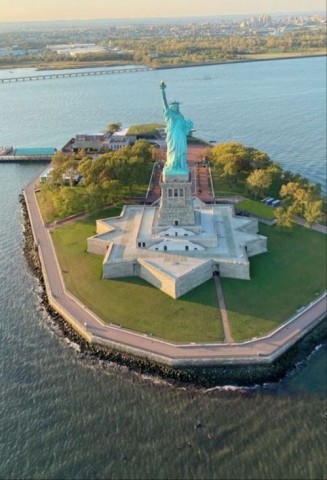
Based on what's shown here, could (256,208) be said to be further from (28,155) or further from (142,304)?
(28,155)

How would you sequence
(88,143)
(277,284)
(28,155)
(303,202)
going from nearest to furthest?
(277,284) → (303,202) → (28,155) → (88,143)

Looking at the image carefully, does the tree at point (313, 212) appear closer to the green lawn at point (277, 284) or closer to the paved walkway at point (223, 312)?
the green lawn at point (277, 284)

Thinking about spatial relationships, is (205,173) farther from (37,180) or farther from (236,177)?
(37,180)

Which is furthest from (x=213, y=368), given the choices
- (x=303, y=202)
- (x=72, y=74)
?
(x=72, y=74)

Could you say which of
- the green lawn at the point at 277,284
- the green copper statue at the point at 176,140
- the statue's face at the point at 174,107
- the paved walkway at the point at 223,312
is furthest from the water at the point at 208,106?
the paved walkway at the point at 223,312

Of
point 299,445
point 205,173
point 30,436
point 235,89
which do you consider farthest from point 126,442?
point 235,89
